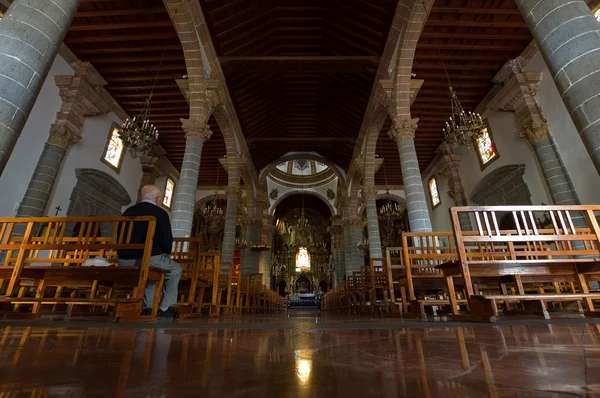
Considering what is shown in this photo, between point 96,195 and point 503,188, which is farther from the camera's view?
point 503,188

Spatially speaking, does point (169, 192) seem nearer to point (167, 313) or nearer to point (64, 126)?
point (64, 126)

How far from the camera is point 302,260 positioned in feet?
80.7

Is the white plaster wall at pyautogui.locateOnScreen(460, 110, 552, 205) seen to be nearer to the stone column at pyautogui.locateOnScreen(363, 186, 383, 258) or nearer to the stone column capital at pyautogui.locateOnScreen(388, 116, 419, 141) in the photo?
the stone column at pyautogui.locateOnScreen(363, 186, 383, 258)

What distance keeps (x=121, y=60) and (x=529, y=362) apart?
1059 cm

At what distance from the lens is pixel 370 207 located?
1109 cm

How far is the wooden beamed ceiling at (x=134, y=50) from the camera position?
7.17 meters

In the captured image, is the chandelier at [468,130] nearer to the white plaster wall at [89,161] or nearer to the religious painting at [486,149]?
the religious painting at [486,149]

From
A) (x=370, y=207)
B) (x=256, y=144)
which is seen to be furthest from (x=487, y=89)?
(x=256, y=144)

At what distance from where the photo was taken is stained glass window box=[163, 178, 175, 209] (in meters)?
14.3

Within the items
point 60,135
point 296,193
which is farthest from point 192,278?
point 296,193

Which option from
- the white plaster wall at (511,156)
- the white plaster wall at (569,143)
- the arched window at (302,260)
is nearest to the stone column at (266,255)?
the arched window at (302,260)

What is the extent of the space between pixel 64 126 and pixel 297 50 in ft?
23.0

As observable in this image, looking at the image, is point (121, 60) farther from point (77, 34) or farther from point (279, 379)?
point (279, 379)

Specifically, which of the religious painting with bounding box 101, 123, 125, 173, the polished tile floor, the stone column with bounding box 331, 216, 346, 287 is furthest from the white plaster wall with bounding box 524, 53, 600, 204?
the religious painting with bounding box 101, 123, 125, 173
